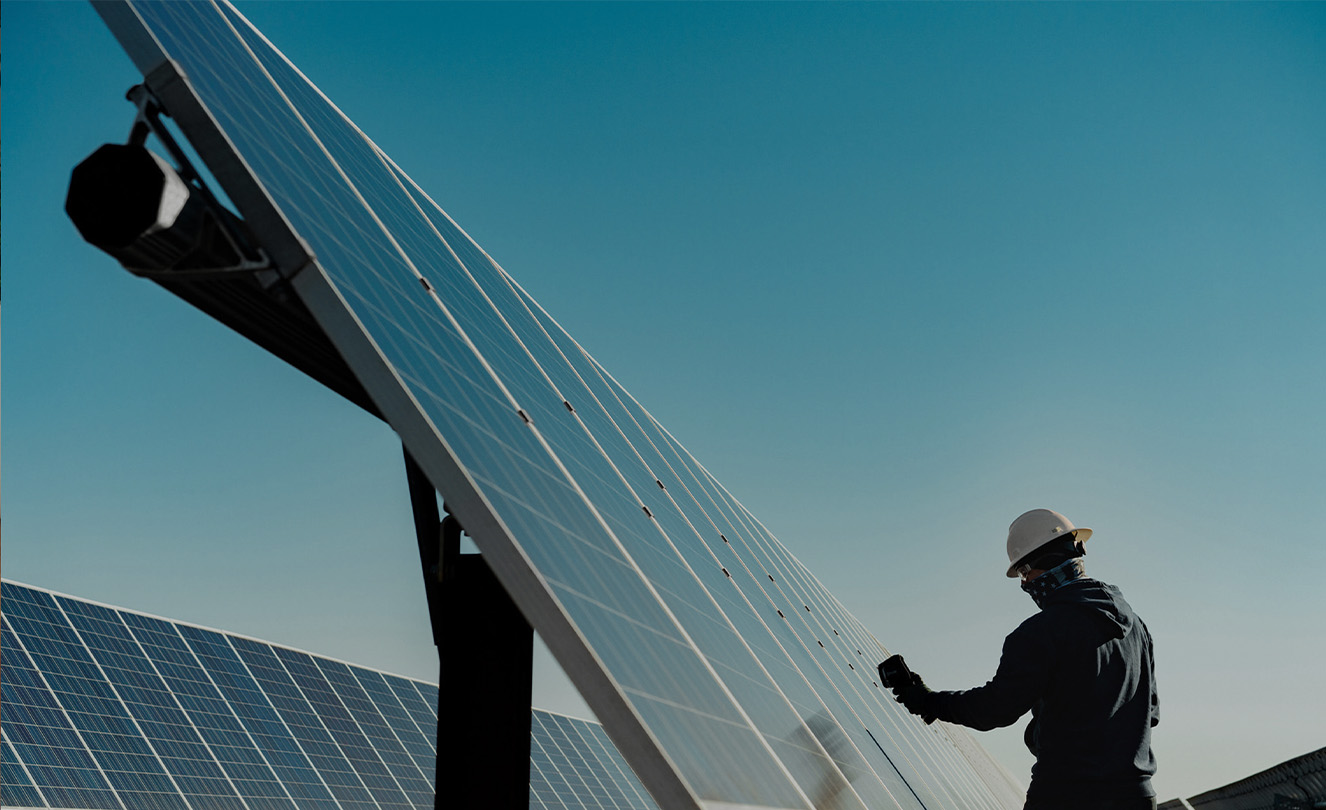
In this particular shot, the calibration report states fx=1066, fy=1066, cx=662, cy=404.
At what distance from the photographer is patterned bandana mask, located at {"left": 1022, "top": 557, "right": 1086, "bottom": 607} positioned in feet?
18.3

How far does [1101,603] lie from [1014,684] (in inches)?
23.3

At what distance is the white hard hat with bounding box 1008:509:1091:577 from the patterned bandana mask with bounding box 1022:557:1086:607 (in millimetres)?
157

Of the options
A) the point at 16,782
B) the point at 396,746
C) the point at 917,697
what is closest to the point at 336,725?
the point at 396,746

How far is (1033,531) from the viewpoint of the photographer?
5.79 metres

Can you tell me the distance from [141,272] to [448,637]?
8.39ft

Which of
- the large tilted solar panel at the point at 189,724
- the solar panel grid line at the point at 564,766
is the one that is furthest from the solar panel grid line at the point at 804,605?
the solar panel grid line at the point at 564,766

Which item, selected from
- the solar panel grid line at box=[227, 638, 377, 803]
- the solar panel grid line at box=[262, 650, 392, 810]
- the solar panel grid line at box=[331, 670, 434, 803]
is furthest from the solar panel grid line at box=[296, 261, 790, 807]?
the solar panel grid line at box=[331, 670, 434, 803]

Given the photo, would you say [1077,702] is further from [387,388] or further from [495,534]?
[387,388]

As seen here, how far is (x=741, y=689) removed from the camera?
19.4 feet

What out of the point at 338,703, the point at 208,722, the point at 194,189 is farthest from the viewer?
the point at 338,703

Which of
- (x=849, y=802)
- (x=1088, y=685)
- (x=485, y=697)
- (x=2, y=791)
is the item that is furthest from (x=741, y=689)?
(x=2, y=791)

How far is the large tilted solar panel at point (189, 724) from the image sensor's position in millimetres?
20234

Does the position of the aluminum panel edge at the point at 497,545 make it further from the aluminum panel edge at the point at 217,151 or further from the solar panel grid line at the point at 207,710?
the solar panel grid line at the point at 207,710

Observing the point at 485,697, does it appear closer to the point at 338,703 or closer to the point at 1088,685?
the point at 1088,685
